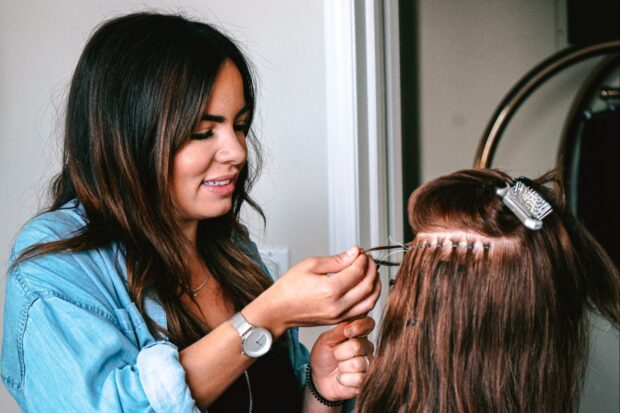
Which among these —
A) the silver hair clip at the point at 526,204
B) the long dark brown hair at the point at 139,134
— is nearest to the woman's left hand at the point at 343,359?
the long dark brown hair at the point at 139,134

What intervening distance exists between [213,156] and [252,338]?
11.1 inches

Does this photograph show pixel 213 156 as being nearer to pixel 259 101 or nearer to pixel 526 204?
pixel 526 204

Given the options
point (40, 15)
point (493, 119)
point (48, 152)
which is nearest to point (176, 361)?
point (48, 152)

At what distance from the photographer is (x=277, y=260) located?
1577 millimetres

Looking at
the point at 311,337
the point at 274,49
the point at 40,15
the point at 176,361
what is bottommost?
the point at 311,337

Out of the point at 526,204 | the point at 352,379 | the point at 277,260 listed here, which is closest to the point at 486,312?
the point at 526,204

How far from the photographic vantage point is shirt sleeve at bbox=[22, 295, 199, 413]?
845 mm

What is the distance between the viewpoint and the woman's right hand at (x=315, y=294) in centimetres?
90

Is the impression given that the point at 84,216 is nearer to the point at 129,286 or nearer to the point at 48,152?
the point at 129,286

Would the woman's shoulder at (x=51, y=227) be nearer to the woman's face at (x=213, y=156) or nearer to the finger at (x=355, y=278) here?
the woman's face at (x=213, y=156)

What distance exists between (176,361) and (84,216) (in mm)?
281

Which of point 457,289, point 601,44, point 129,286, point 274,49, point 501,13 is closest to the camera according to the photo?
point 457,289

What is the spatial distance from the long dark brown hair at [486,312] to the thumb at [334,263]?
0.08 metres

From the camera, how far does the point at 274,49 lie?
4.98 feet
